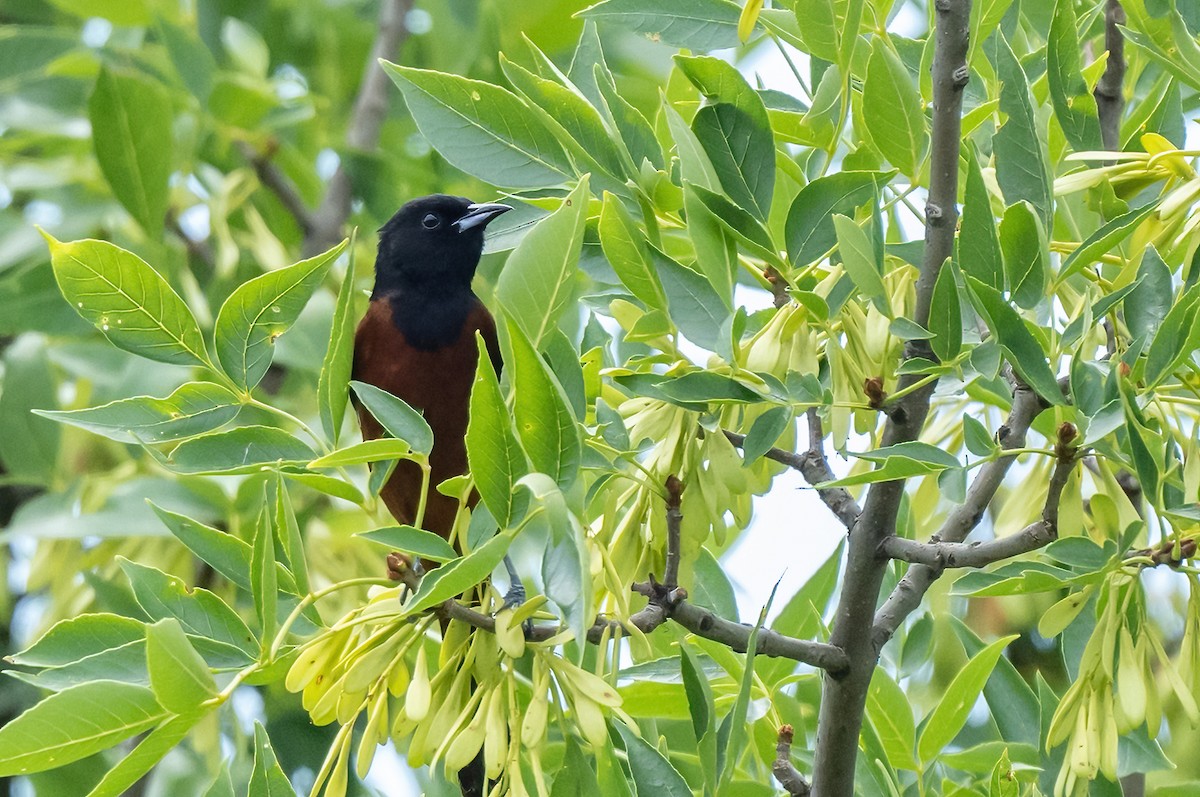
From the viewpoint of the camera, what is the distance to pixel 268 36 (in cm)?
588

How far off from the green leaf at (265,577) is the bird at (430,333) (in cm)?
127

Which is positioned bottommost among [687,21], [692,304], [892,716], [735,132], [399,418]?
[892,716]

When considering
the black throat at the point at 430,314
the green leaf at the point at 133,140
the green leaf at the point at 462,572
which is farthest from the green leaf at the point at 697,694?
the green leaf at the point at 133,140

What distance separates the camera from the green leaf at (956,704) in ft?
6.66

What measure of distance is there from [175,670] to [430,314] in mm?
2125

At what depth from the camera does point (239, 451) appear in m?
1.72

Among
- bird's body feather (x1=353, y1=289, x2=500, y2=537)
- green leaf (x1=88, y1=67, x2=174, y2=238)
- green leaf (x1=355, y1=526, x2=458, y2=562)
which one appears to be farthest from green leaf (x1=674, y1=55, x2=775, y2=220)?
green leaf (x1=88, y1=67, x2=174, y2=238)

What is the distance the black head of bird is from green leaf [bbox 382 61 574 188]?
1.88 meters

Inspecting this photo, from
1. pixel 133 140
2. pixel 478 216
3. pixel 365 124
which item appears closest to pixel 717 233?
pixel 478 216

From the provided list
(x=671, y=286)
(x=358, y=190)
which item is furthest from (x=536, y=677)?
(x=358, y=190)

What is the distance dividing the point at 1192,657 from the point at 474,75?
3.08m

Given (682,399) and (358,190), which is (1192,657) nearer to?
(682,399)

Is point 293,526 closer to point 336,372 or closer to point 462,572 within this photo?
point 336,372

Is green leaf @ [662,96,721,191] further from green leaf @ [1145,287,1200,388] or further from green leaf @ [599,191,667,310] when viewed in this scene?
green leaf @ [1145,287,1200,388]
